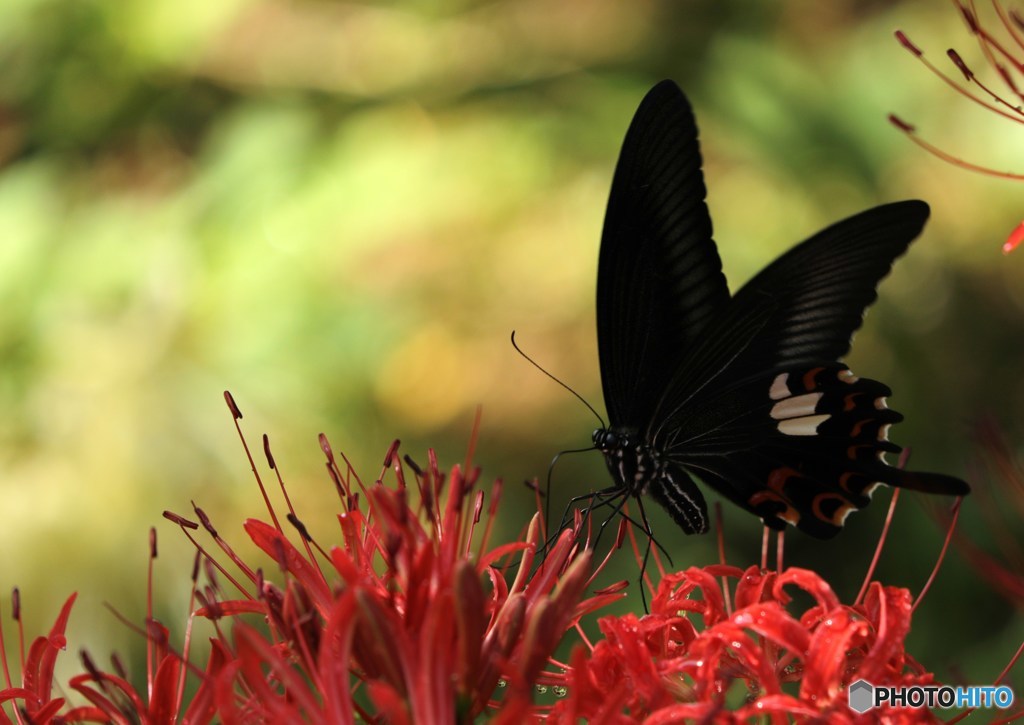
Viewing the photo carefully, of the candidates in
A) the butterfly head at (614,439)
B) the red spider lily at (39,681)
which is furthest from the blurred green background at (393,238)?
the red spider lily at (39,681)

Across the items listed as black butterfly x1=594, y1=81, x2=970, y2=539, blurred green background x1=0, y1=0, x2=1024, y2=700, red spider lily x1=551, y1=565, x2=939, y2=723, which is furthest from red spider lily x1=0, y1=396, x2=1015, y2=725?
blurred green background x1=0, y1=0, x2=1024, y2=700

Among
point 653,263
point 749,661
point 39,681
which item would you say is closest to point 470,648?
point 749,661

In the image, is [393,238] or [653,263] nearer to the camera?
[653,263]

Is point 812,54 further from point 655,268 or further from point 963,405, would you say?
point 655,268

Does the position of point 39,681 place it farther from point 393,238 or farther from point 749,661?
point 393,238

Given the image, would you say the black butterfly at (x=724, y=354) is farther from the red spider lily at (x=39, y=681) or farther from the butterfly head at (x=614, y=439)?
the red spider lily at (x=39, y=681)

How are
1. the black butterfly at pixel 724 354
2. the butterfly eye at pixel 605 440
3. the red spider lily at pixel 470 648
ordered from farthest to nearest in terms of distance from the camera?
1. the butterfly eye at pixel 605 440
2. the black butterfly at pixel 724 354
3. the red spider lily at pixel 470 648

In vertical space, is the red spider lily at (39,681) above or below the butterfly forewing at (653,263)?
below
